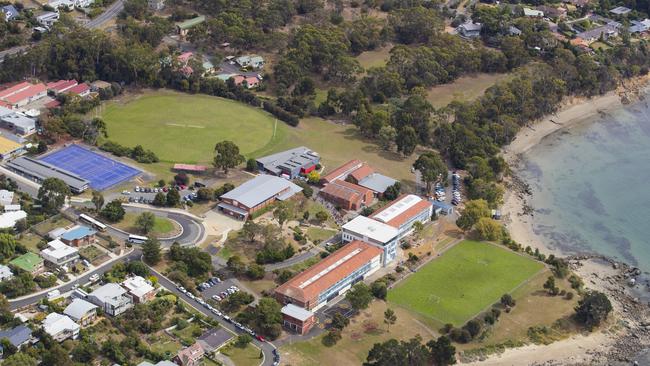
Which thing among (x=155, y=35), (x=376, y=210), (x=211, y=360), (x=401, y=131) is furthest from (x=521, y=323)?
(x=155, y=35)

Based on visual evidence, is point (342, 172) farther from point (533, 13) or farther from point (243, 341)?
point (533, 13)

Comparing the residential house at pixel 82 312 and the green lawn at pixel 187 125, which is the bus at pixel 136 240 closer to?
the residential house at pixel 82 312

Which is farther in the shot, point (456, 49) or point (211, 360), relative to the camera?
point (456, 49)

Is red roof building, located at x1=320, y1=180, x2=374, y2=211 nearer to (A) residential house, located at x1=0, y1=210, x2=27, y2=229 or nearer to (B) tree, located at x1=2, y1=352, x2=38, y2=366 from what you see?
(A) residential house, located at x1=0, y1=210, x2=27, y2=229

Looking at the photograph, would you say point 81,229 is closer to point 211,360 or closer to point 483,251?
point 211,360

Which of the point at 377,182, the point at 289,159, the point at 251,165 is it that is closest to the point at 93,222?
the point at 251,165

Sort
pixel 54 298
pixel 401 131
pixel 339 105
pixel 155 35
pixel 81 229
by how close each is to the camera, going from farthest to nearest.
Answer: pixel 155 35 < pixel 339 105 < pixel 401 131 < pixel 81 229 < pixel 54 298

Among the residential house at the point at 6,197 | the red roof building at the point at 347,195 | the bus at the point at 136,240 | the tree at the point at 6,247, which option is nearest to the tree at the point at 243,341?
the bus at the point at 136,240
